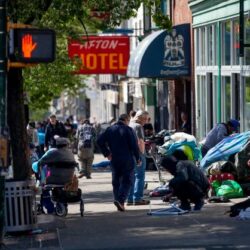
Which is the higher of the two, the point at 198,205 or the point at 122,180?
the point at 122,180

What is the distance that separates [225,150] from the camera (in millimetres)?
19953

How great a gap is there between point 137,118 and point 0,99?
6893 mm

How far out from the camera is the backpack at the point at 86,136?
29.2 meters

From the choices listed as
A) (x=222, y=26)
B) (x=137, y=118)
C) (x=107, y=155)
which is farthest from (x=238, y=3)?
(x=107, y=155)

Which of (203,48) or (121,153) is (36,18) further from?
(203,48)

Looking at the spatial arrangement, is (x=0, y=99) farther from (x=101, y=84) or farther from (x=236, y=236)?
(x=101, y=84)

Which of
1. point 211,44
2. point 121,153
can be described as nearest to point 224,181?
point 121,153

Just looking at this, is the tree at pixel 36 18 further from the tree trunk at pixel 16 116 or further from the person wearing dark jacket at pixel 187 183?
the person wearing dark jacket at pixel 187 183

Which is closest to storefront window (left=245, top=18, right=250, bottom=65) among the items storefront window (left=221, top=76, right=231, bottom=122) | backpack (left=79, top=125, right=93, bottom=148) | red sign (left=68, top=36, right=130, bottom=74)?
storefront window (left=221, top=76, right=231, bottom=122)

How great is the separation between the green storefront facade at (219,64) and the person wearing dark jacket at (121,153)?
5.85m

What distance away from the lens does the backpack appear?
95.7ft

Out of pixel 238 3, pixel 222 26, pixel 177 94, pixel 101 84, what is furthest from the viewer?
pixel 101 84

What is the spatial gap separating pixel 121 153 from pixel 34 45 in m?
5.22

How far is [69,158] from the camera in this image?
57.7ft
